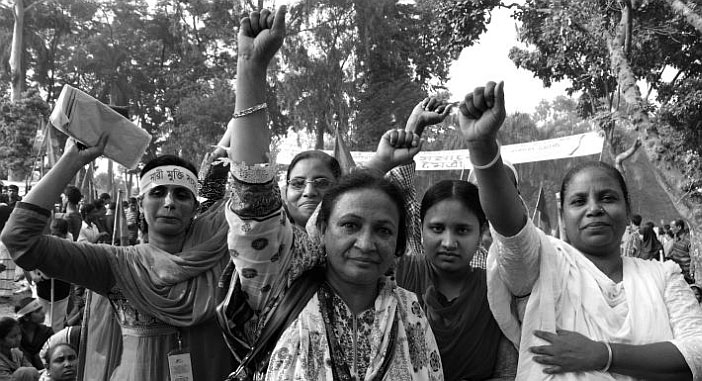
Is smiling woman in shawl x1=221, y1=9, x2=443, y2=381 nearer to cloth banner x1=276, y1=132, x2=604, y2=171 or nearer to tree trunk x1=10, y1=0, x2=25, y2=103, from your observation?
cloth banner x1=276, y1=132, x2=604, y2=171

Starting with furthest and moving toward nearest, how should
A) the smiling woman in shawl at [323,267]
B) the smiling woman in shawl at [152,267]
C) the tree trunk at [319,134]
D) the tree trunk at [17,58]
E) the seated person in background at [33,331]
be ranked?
the tree trunk at [319,134]
the tree trunk at [17,58]
the seated person in background at [33,331]
the smiling woman in shawl at [152,267]
the smiling woman in shawl at [323,267]

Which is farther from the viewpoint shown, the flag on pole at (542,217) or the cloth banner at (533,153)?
the cloth banner at (533,153)

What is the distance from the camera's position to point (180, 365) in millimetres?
2787

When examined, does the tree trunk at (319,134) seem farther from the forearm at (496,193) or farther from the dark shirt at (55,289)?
the forearm at (496,193)

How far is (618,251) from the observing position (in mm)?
2287

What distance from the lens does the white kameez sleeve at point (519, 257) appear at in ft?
6.54

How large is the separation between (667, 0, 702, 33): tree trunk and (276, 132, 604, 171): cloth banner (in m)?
4.30

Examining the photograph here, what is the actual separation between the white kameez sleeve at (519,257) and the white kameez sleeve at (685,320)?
46 cm

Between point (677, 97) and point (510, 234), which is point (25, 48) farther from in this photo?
point (510, 234)

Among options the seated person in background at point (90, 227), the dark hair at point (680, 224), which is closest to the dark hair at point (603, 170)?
the seated person in background at point (90, 227)

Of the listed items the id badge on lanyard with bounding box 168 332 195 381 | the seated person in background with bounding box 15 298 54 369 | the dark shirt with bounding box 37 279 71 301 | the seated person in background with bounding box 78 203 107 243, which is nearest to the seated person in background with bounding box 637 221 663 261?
the seated person in background with bounding box 78 203 107 243

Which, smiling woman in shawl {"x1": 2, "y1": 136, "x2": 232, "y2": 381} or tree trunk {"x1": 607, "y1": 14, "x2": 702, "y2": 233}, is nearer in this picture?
smiling woman in shawl {"x1": 2, "y1": 136, "x2": 232, "y2": 381}

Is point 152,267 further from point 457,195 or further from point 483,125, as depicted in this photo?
point 483,125

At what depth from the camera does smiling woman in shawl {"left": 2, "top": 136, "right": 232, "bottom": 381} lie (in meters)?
2.66
